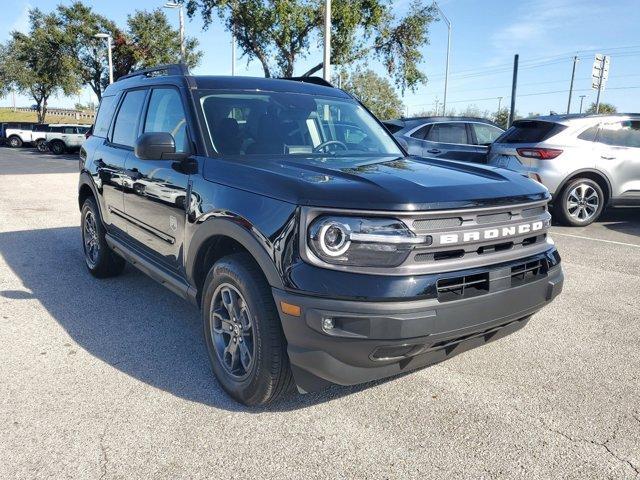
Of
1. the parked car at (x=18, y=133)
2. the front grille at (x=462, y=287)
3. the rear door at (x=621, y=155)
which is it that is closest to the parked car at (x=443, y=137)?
the rear door at (x=621, y=155)

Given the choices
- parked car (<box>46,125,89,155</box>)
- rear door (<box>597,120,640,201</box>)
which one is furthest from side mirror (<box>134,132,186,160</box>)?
parked car (<box>46,125,89,155</box>)

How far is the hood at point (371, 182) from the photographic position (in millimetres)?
2424

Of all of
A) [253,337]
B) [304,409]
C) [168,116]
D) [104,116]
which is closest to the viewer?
[253,337]

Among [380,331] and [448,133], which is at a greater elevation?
[448,133]

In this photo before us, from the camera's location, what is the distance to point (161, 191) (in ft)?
11.8

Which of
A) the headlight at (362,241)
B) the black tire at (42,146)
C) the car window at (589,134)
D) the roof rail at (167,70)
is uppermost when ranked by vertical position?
the roof rail at (167,70)

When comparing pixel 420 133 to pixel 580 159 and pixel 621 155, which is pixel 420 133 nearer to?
pixel 580 159

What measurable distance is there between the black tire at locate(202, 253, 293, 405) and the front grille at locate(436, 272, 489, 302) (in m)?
0.81

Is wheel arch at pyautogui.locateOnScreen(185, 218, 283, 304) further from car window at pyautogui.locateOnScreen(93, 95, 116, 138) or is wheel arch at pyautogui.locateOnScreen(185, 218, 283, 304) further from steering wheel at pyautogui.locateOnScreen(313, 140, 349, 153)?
car window at pyautogui.locateOnScreen(93, 95, 116, 138)

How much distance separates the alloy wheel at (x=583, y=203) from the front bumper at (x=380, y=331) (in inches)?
245

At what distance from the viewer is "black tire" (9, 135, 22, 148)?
34612 mm

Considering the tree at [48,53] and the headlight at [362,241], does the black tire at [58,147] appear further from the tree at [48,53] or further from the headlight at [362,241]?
the headlight at [362,241]

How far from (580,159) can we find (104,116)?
6586 mm

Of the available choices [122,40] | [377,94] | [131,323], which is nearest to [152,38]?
[122,40]
